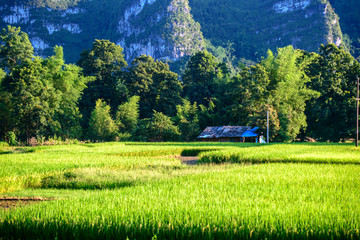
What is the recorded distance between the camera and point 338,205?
209 inches

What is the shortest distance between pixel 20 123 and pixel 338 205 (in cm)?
3489

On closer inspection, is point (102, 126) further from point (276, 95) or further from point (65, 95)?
point (276, 95)

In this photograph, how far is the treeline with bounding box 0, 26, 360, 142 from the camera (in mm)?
35969

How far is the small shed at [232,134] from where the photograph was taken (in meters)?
36.9

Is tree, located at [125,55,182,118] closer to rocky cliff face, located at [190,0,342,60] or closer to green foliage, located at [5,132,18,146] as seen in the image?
green foliage, located at [5,132,18,146]

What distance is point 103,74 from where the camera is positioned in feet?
172

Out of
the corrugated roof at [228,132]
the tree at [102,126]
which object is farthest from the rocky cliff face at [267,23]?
the tree at [102,126]

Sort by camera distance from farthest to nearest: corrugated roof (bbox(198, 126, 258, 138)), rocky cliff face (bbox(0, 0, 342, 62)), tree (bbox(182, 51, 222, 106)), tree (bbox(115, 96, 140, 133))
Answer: rocky cliff face (bbox(0, 0, 342, 62)) → tree (bbox(182, 51, 222, 106)) → tree (bbox(115, 96, 140, 133)) → corrugated roof (bbox(198, 126, 258, 138))

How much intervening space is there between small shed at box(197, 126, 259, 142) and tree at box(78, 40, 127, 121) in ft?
53.7

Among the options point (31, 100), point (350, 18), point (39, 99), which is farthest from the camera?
point (350, 18)

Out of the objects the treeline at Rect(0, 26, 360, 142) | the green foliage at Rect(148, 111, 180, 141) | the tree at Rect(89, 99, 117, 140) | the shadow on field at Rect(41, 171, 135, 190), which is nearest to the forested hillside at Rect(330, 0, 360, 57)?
the treeline at Rect(0, 26, 360, 142)

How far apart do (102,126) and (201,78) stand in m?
18.7

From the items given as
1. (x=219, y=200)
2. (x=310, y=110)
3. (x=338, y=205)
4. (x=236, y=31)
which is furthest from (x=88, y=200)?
(x=236, y=31)

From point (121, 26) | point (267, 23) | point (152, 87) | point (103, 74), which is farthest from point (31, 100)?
point (121, 26)
